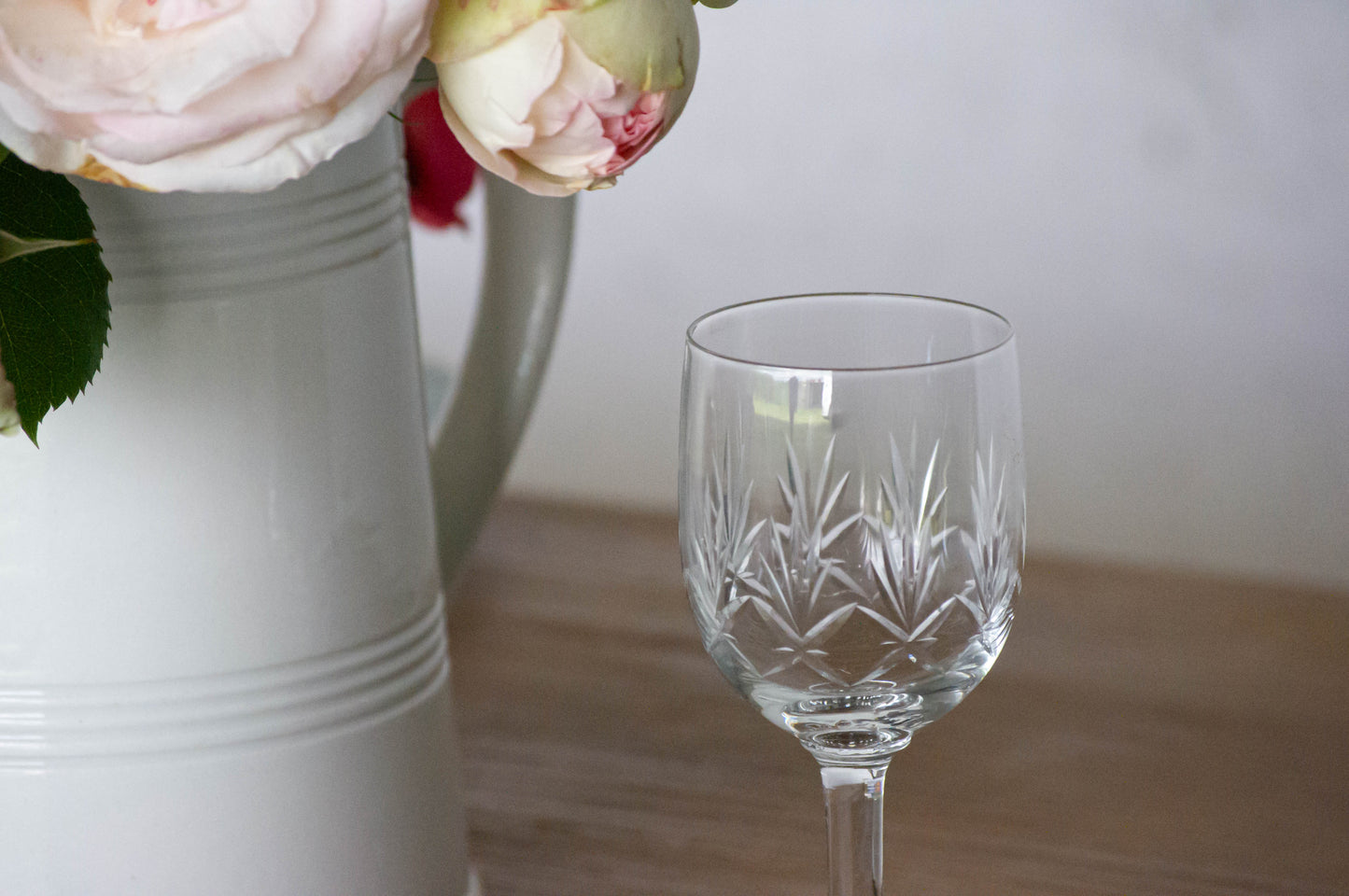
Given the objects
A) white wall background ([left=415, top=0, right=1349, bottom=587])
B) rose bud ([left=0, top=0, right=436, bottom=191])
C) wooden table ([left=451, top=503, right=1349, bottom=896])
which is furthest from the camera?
white wall background ([left=415, top=0, right=1349, bottom=587])

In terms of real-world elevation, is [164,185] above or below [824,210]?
above

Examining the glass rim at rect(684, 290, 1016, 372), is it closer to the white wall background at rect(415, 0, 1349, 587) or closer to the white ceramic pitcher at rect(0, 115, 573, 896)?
the white ceramic pitcher at rect(0, 115, 573, 896)

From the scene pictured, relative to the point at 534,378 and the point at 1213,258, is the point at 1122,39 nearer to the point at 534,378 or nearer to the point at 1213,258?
the point at 1213,258

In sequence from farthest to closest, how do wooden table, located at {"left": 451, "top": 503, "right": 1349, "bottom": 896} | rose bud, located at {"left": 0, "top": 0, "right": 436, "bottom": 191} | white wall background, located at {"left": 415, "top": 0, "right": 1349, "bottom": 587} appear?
white wall background, located at {"left": 415, "top": 0, "right": 1349, "bottom": 587} → wooden table, located at {"left": 451, "top": 503, "right": 1349, "bottom": 896} → rose bud, located at {"left": 0, "top": 0, "right": 436, "bottom": 191}

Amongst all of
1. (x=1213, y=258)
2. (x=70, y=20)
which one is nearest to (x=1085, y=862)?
(x=70, y=20)

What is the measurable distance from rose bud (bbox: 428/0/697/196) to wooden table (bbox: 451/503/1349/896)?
0.69ft

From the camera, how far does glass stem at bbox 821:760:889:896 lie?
0.26 m

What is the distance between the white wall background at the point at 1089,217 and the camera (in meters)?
0.91

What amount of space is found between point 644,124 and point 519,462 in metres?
0.94

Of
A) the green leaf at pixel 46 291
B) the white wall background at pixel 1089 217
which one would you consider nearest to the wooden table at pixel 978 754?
the green leaf at pixel 46 291

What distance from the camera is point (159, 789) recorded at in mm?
264

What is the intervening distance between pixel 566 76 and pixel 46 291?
0.10m

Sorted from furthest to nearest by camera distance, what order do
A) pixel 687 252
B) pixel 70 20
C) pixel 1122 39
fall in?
pixel 687 252 → pixel 1122 39 → pixel 70 20

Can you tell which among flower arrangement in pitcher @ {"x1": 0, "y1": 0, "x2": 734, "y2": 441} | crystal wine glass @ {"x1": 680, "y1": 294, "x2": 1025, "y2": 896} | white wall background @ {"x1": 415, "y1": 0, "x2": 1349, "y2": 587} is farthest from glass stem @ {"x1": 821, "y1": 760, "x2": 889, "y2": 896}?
white wall background @ {"x1": 415, "y1": 0, "x2": 1349, "y2": 587}
